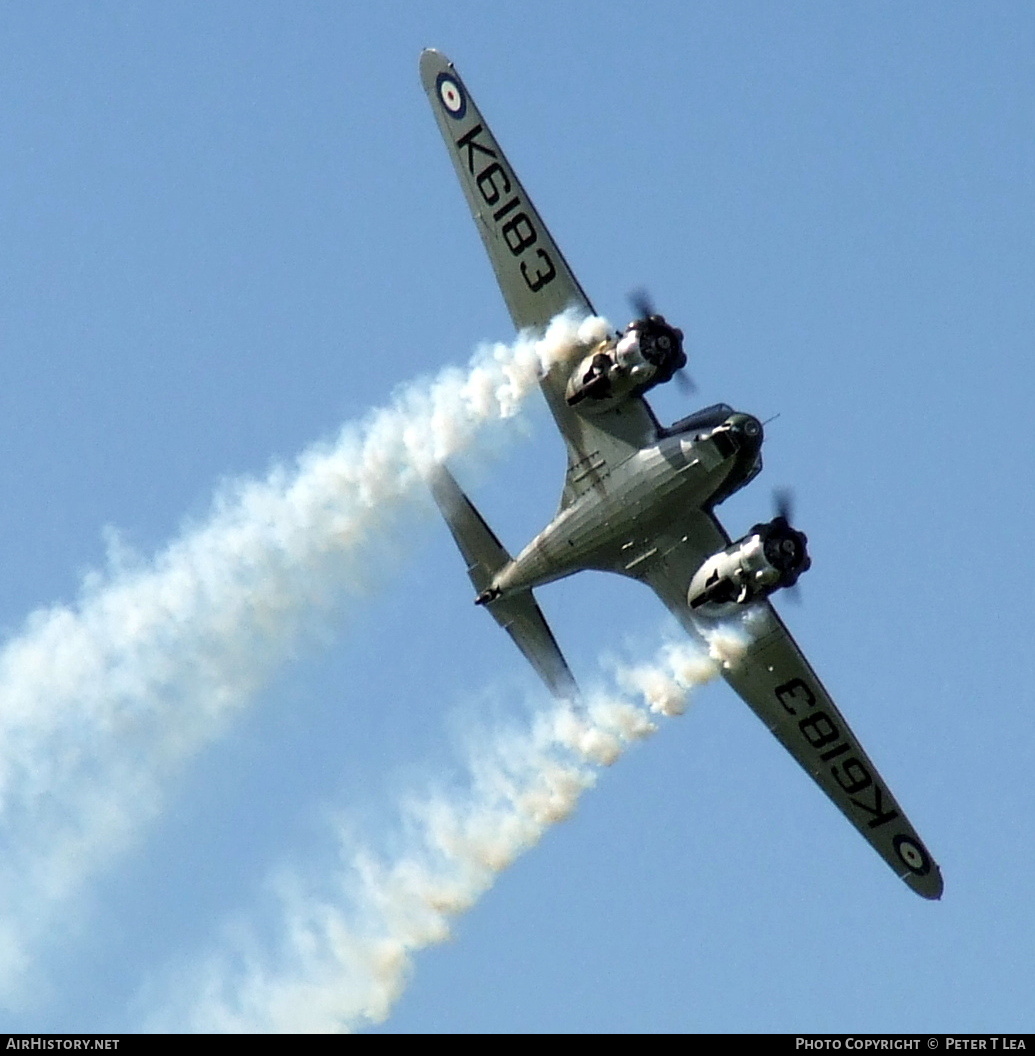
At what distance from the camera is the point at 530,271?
4934cm

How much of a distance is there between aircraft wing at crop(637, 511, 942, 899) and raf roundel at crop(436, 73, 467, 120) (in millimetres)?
11296

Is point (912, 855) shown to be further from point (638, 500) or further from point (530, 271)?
point (530, 271)

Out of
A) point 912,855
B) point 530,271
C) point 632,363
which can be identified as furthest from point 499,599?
point 912,855

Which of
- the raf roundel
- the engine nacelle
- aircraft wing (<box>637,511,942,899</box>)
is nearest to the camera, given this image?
the engine nacelle

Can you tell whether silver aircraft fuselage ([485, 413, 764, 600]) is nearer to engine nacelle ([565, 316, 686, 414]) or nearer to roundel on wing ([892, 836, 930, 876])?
engine nacelle ([565, 316, 686, 414])

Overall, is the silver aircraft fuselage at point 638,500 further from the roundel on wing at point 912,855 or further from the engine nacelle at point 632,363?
the roundel on wing at point 912,855

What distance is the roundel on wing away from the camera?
175ft

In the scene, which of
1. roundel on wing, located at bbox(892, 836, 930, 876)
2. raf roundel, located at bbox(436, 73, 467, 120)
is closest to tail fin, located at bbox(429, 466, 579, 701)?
raf roundel, located at bbox(436, 73, 467, 120)

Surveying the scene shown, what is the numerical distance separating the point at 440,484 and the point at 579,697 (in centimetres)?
630

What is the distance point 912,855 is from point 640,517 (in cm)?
1229

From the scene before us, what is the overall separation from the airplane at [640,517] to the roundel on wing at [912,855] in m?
0.03

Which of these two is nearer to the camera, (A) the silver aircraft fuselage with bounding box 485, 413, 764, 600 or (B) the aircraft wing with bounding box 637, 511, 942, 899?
(A) the silver aircraft fuselage with bounding box 485, 413, 764, 600

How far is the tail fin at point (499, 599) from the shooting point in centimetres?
5128
